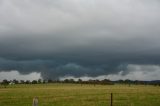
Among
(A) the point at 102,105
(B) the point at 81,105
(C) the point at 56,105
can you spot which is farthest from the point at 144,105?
(C) the point at 56,105

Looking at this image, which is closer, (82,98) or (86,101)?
(86,101)

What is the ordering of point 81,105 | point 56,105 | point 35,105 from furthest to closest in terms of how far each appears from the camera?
point 56,105 → point 81,105 → point 35,105

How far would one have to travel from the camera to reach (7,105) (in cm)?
3559

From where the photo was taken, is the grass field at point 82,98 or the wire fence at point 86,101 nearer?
the wire fence at point 86,101

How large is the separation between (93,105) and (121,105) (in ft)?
9.70

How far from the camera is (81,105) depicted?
112ft

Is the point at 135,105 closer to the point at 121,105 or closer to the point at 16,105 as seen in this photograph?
the point at 121,105

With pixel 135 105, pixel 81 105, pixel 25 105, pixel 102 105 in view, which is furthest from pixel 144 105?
pixel 25 105

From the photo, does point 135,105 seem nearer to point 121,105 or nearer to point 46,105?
point 121,105

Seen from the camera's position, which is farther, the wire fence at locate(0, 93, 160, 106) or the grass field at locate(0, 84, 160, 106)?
the grass field at locate(0, 84, 160, 106)

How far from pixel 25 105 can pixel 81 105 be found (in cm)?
639

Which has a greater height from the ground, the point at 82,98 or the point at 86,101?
the point at 82,98

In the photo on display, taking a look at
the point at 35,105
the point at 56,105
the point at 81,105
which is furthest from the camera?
the point at 56,105

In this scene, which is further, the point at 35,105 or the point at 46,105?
the point at 46,105
